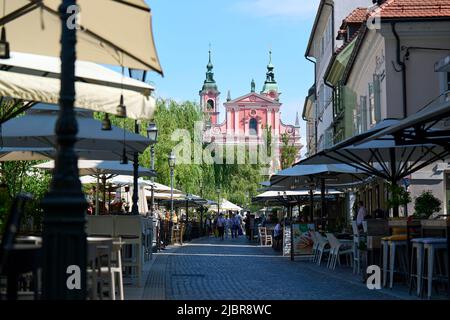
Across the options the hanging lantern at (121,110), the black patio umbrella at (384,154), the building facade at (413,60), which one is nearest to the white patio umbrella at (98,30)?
the hanging lantern at (121,110)

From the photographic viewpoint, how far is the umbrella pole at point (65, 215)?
5859mm

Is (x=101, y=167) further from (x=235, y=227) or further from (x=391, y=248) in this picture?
(x=235, y=227)

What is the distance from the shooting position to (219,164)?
3169 inches

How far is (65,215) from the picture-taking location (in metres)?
6.05

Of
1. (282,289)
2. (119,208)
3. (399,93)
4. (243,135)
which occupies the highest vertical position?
(243,135)

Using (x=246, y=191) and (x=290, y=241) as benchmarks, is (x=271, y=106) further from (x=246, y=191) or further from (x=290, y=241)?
(x=290, y=241)

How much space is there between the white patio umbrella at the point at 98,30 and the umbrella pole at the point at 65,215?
2543mm

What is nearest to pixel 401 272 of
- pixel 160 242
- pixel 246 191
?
pixel 160 242

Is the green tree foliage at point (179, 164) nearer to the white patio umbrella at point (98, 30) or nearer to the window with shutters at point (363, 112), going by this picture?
the window with shutters at point (363, 112)

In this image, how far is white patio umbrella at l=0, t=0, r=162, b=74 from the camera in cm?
902

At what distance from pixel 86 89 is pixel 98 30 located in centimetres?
114

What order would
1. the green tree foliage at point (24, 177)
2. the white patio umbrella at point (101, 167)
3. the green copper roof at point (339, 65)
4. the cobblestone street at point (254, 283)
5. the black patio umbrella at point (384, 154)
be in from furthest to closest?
the green copper roof at point (339, 65)
the green tree foliage at point (24, 177)
the white patio umbrella at point (101, 167)
the black patio umbrella at point (384, 154)
the cobblestone street at point (254, 283)

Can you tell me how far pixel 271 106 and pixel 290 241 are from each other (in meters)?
109

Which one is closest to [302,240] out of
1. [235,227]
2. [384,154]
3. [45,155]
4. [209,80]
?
[384,154]
